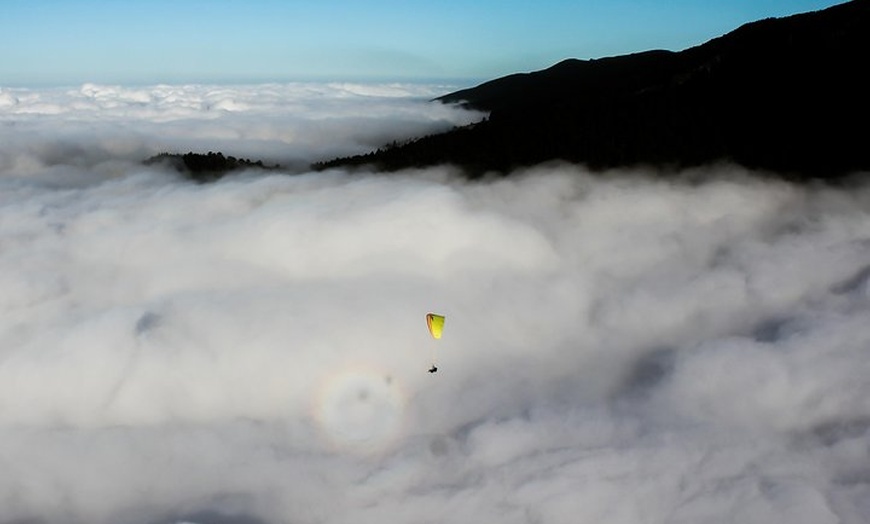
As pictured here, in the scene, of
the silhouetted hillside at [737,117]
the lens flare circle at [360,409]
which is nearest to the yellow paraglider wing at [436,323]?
the lens flare circle at [360,409]

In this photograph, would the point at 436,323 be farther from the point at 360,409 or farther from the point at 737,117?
the point at 737,117

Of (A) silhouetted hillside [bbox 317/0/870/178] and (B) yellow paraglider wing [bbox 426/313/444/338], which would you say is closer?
(B) yellow paraglider wing [bbox 426/313/444/338]

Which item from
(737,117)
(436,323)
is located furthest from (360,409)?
(737,117)

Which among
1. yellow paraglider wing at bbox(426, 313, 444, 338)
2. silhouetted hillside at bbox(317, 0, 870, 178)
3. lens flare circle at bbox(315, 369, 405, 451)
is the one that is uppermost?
silhouetted hillside at bbox(317, 0, 870, 178)

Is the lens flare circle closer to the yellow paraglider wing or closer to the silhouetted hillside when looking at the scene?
the silhouetted hillside

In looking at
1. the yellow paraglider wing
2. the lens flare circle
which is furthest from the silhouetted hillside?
the yellow paraglider wing

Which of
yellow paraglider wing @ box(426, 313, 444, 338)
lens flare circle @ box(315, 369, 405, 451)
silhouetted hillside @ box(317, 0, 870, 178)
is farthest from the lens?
silhouetted hillside @ box(317, 0, 870, 178)

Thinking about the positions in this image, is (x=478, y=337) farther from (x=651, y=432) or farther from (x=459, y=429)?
(x=651, y=432)

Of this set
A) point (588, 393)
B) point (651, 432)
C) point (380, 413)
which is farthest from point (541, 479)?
point (380, 413)

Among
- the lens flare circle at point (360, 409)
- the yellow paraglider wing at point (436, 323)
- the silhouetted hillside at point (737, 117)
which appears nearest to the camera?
the yellow paraglider wing at point (436, 323)

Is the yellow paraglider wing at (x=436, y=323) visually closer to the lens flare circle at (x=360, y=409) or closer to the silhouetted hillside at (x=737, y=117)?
the lens flare circle at (x=360, y=409)
